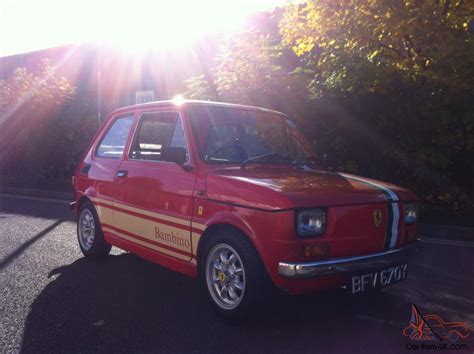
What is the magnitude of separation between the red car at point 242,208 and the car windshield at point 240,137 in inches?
0.4

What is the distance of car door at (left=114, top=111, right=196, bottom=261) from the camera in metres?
3.96

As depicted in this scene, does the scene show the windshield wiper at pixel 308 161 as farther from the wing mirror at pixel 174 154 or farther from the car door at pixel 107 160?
the car door at pixel 107 160

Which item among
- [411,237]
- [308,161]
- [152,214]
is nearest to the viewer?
[411,237]

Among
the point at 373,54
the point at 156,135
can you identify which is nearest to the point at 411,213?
the point at 156,135

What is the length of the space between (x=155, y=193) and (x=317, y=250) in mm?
1667

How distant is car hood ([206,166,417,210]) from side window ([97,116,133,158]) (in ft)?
5.28

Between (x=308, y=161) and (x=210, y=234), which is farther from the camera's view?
(x=308, y=161)

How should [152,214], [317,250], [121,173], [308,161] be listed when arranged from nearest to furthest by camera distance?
[317,250], [152,214], [308,161], [121,173]

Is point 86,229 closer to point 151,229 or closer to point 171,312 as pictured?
point 151,229

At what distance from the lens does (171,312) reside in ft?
12.6

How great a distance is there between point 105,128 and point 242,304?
3.03 meters

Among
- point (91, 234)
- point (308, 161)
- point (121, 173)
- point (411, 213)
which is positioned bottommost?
point (91, 234)

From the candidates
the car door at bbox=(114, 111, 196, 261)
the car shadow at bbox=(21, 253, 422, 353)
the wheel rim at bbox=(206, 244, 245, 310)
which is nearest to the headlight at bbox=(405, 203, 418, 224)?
the car shadow at bbox=(21, 253, 422, 353)

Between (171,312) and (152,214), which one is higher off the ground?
(152,214)
